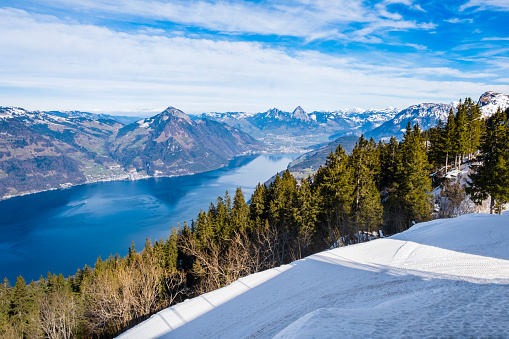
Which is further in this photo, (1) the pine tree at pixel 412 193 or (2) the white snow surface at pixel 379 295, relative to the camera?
(1) the pine tree at pixel 412 193

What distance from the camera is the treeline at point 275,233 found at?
19.9m

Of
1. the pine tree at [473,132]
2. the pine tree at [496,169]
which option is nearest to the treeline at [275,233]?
the pine tree at [496,169]

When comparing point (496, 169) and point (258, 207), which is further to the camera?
point (258, 207)

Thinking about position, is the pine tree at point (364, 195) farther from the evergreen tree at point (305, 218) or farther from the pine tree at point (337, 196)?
the evergreen tree at point (305, 218)

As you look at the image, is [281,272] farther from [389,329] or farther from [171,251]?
[171,251]

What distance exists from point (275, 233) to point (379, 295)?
20143mm

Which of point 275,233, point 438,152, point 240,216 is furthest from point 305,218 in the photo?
point 438,152

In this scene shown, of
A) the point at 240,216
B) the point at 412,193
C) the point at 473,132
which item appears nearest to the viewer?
the point at 412,193

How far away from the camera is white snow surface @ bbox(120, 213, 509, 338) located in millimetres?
4668

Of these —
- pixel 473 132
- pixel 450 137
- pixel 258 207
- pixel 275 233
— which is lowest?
pixel 275 233

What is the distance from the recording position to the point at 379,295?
803cm

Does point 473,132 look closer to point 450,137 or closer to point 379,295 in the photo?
point 450,137

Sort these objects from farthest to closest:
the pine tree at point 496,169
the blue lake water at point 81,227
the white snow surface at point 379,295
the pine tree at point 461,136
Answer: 1. the blue lake water at point 81,227
2. the pine tree at point 461,136
3. the pine tree at point 496,169
4. the white snow surface at point 379,295

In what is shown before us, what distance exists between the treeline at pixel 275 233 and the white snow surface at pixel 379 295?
718cm
